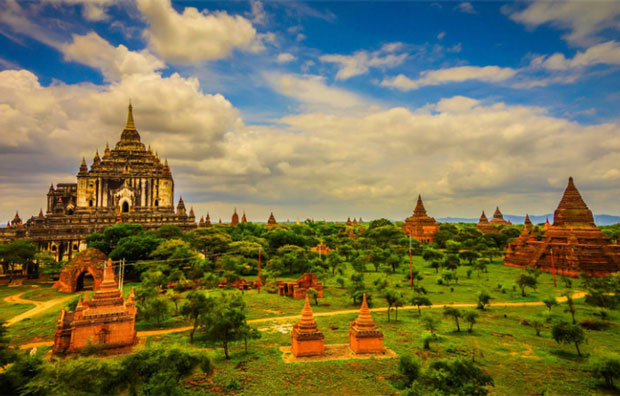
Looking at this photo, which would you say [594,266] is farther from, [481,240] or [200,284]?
[200,284]

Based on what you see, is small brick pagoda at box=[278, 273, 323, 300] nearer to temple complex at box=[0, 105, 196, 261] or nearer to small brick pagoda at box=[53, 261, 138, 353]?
small brick pagoda at box=[53, 261, 138, 353]

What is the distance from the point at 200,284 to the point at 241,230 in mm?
49950

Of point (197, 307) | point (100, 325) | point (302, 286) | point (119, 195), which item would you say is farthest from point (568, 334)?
point (119, 195)

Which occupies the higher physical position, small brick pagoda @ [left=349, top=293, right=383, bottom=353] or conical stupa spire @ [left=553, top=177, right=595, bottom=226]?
conical stupa spire @ [left=553, top=177, right=595, bottom=226]

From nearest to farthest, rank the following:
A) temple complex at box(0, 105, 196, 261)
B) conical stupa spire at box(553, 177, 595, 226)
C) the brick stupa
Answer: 1. the brick stupa
2. conical stupa spire at box(553, 177, 595, 226)
3. temple complex at box(0, 105, 196, 261)

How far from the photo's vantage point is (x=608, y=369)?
57.8 ft

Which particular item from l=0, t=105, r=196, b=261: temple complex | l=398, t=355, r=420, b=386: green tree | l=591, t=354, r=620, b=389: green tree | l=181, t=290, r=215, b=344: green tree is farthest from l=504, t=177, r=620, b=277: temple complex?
l=0, t=105, r=196, b=261: temple complex

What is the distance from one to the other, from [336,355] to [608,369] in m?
13.0

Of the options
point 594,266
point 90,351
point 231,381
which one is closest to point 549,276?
point 594,266

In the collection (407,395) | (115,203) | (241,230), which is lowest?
(407,395)

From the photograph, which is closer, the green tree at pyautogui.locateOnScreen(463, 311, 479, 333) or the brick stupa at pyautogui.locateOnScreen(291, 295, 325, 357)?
the brick stupa at pyautogui.locateOnScreen(291, 295, 325, 357)

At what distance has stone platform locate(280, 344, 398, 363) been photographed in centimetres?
2086

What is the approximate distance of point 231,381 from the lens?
58.4 feet

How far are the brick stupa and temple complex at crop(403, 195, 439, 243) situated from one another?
7176 centimetres
